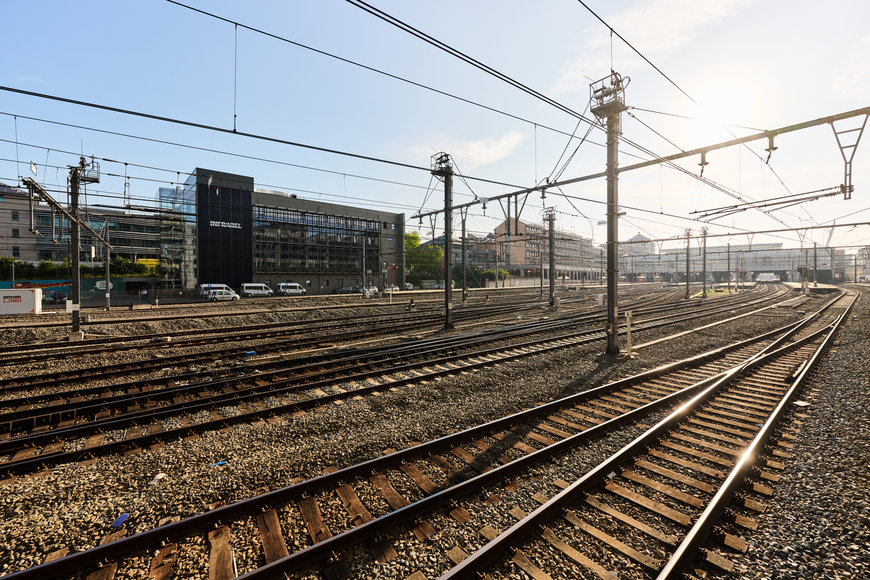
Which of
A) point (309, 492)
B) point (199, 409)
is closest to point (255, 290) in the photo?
point (199, 409)

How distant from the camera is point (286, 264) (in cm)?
6225

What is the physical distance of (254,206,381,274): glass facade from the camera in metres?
60.4

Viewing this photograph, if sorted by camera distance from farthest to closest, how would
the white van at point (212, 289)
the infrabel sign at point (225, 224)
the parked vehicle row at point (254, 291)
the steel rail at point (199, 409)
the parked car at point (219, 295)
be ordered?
1. the infrabel sign at point (225, 224)
2. the white van at point (212, 289)
3. the parked vehicle row at point (254, 291)
4. the parked car at point (219, 295)
5. the steel rail at point (199, 409)

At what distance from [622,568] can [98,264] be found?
261 feet

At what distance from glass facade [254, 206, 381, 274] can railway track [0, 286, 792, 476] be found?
4690 centimetres

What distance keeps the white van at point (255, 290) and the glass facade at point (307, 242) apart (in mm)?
8441

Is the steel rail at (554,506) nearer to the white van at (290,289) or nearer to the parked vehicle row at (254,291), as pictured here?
the parked vehicle row at (254,291)

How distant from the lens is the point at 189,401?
8.31 m

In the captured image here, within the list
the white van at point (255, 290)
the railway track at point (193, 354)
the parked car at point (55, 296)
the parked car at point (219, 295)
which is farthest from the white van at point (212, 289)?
the railway track at point (193, 354)

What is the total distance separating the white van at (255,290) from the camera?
49725 mm

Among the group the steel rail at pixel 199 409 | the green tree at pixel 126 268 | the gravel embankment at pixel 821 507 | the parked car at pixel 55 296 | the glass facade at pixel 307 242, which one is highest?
the glass facade at pixel 307 242

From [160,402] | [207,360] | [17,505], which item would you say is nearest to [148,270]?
[207,360]

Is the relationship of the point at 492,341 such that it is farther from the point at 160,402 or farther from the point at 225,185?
the point at 225,185

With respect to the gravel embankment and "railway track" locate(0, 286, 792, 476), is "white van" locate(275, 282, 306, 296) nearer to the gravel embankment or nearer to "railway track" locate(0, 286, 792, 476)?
"railway track" locate(0, 286, 792, 476)
